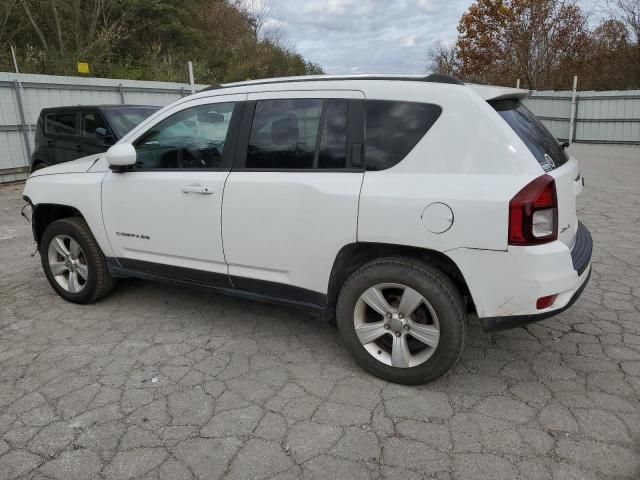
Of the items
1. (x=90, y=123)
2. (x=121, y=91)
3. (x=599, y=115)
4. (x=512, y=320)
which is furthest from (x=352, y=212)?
(x=599, y=115)

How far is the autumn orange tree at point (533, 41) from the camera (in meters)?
24.3

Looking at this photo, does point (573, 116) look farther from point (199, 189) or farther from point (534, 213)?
point (199, 189)

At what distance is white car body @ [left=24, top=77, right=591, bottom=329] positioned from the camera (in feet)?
8.76

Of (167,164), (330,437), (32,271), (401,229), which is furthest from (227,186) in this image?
(32,271)

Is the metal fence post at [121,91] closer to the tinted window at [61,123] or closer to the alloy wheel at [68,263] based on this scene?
the tinted window at [61,123]

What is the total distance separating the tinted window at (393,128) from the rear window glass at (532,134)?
0.39 metres

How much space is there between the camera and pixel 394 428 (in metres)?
2.69

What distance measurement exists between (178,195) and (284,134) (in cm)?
86

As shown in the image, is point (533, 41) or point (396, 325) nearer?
point (396, 325)

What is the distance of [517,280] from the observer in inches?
104

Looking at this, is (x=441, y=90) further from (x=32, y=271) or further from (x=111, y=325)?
(x=32, y=271)

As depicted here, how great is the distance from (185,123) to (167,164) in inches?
12.5

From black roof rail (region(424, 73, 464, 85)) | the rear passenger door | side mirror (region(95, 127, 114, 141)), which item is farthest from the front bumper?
side mirror (region(95, 127, 114, 141))

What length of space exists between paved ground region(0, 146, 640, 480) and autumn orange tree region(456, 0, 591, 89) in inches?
927
